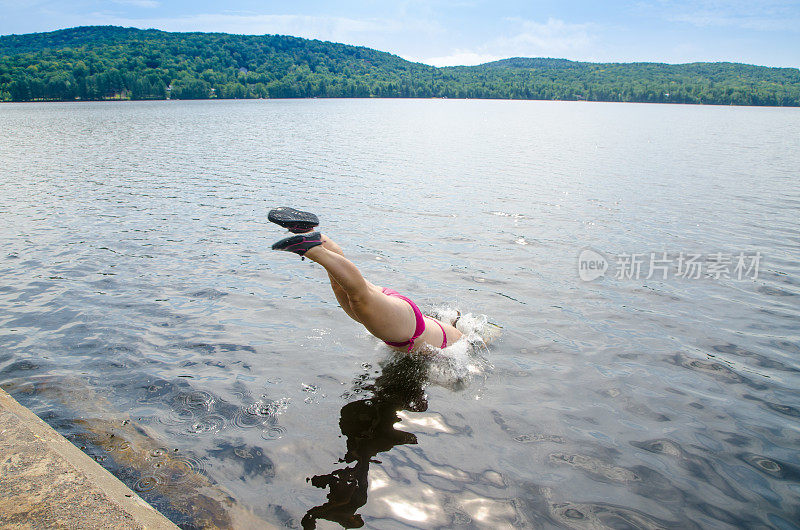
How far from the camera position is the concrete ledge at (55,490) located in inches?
146

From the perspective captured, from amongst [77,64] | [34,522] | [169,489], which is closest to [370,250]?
[169,489]

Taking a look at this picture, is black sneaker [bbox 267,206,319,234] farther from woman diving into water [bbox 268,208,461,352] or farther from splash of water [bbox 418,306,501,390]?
splash of water [bbox 418,306,501,390]

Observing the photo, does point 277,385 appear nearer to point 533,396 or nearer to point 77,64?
point 533,396

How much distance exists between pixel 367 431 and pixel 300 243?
8.87 ft

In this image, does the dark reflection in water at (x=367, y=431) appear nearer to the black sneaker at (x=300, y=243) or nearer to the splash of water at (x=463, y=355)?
the splash of water at (x=463, y=355)

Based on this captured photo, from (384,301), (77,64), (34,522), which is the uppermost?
(77,64)

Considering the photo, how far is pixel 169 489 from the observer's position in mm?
5344

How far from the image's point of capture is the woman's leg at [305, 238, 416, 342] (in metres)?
5.97

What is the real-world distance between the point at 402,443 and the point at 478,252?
8903 mm

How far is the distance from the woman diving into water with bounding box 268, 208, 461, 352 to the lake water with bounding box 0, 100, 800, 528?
2.19ft

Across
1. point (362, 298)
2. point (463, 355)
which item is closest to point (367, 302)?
point (362, 298)

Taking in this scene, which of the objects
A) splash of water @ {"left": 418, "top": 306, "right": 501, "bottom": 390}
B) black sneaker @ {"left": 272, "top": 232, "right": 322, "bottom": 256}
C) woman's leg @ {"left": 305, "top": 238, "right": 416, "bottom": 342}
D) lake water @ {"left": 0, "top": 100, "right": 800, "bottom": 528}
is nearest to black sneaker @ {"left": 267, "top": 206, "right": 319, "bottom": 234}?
black sneaker @ {"left": 272, "top": 232, "right": 322, "bottom": 256}

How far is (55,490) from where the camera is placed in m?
4.00

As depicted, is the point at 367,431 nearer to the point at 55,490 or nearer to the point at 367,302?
the point at 367,302
